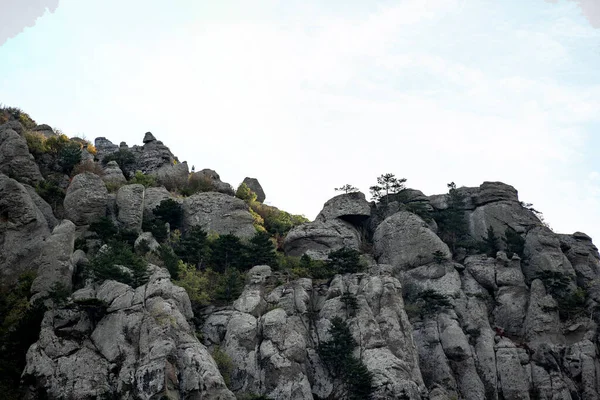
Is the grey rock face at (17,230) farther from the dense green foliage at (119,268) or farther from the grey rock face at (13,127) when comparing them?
the grey rock face at (13,127)

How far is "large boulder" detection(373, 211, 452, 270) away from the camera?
5875 cm

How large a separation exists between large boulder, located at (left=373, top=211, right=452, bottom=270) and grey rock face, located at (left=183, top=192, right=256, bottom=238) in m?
12.5

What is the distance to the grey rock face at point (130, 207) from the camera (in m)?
56.8

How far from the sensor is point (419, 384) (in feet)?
147

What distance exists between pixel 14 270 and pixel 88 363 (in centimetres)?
1242

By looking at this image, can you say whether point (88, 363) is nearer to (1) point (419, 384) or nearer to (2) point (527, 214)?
(1) point (419, 384)

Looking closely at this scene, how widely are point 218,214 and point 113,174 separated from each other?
12433mm

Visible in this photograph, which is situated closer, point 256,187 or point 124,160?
point 124,160

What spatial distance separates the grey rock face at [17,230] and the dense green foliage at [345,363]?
22523mm

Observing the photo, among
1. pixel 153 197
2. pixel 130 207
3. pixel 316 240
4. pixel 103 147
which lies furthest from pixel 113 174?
pixel 316 240

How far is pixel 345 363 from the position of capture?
43562 millimetres

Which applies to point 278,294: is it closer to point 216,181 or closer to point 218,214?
point 218,214

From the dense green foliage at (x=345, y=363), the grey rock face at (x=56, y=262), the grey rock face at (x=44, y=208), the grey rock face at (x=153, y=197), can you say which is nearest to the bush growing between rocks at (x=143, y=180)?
the grey rock face at (x=153, y=197)

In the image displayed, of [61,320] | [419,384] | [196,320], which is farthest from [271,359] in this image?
[61,320]
